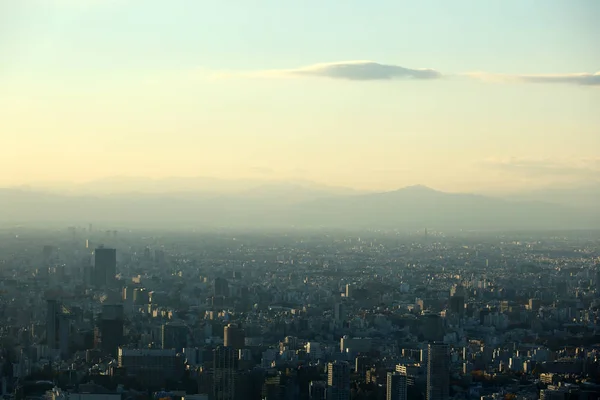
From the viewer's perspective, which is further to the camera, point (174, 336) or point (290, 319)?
point (290, 319)

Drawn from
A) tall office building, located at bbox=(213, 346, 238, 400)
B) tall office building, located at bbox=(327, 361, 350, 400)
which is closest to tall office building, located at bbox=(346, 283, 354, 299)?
tall office building, located at bbox=(213, 346, 238, 400)

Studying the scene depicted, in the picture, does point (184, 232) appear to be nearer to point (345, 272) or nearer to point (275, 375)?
point (345, 272)

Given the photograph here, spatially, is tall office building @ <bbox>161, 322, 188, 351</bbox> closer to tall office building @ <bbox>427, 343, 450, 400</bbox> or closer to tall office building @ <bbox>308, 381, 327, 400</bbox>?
tall office building @ <bbox>427, 343, 450, 400</bbox>

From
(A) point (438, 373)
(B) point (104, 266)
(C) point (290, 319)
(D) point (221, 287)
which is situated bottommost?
(C) point (290, 319)

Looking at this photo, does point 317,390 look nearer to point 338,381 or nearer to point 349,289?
point 338,381

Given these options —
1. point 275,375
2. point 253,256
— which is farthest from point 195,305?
point 253,256

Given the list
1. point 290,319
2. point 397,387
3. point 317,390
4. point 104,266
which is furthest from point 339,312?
point 317,390

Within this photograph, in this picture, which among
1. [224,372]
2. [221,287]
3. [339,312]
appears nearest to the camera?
[224,372]
